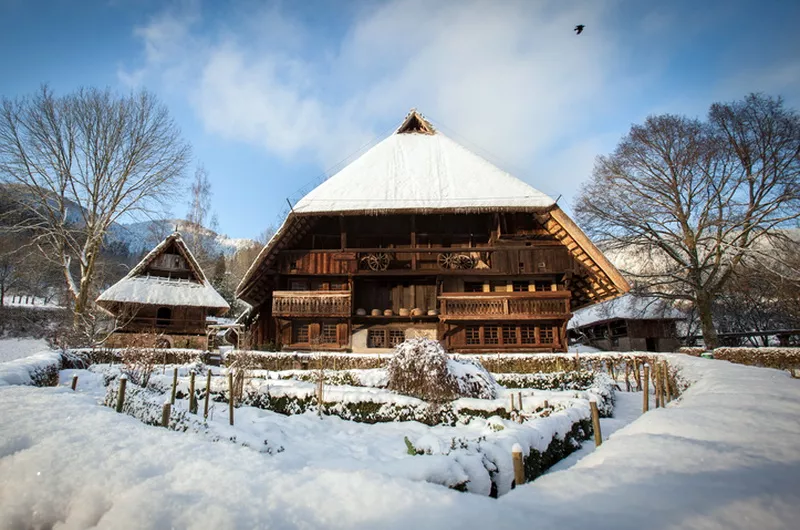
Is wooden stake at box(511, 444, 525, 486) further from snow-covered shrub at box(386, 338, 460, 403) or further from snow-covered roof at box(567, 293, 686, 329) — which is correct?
snow-covered roof at box(567, 293, 686, 329)

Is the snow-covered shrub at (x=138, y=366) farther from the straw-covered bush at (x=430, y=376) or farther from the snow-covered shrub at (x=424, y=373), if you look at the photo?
the snow-covered shrub at (x=424, y=373)

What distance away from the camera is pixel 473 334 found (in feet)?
72.4

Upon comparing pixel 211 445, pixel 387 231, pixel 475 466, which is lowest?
pixel 475 466

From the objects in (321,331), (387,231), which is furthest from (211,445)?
(387,231)

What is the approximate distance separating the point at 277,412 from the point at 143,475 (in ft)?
32.2

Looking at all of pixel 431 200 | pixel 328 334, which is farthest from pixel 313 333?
pixel 431 200

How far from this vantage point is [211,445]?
4.69m

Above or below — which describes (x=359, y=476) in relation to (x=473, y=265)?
below

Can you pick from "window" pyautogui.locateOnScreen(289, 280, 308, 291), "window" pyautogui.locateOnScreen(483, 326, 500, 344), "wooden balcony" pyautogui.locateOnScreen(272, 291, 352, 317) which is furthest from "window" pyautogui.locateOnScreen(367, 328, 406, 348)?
"window" pyautogui.locateOnScreen(289, 280, 308, 291)

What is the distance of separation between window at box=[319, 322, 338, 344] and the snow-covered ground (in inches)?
714

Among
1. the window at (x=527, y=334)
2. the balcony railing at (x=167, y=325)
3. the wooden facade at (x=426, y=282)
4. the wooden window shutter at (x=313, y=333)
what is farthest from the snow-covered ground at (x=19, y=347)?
the window at (x=527, y=334)

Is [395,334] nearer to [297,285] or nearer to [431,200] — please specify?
[297,285]

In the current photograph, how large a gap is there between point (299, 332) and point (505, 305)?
36.4 ft

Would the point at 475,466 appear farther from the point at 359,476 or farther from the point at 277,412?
the point at 277,412
